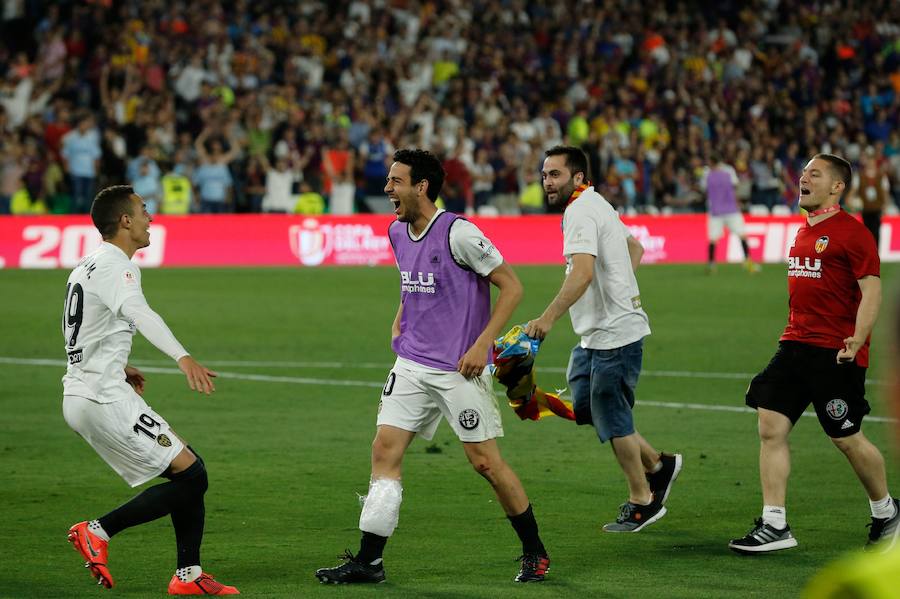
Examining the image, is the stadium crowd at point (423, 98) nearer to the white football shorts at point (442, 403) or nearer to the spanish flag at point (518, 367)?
the spanish flag at point (518, 367)

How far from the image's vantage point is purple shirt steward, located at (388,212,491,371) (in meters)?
6.99

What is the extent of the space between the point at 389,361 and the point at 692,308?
23.1ft

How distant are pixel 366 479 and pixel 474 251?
127 inches

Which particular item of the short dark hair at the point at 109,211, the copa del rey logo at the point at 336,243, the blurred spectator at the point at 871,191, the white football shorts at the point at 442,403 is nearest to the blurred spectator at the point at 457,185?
the copa del rey logo at the point at 336,243

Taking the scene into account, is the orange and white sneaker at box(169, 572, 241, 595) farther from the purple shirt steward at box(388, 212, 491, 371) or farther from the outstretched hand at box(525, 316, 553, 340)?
the outstretched hand at box(525, 316, 553, 340)

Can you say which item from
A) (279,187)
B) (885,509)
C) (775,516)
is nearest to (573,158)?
(775,516)

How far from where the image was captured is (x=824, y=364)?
7637 millimetres

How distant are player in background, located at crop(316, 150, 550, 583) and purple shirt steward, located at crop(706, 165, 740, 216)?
20713mm

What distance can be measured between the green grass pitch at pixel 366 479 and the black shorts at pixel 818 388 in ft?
2.33

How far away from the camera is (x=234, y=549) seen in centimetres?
766

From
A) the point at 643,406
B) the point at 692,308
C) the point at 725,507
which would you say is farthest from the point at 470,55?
the point at 725,507

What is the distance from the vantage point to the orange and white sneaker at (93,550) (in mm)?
6387

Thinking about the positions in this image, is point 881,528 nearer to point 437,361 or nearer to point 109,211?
point 437,361

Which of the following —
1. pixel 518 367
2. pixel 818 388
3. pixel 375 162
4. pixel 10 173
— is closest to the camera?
pixel 518 367
